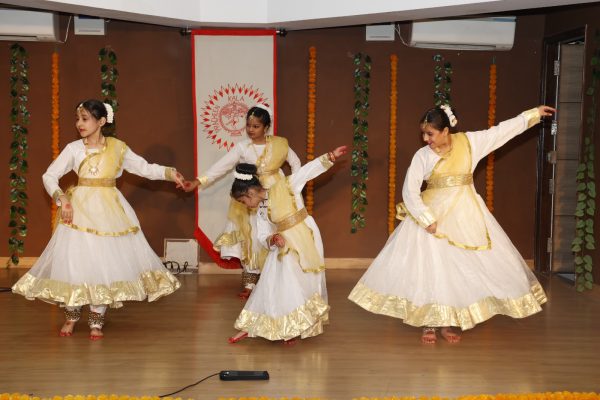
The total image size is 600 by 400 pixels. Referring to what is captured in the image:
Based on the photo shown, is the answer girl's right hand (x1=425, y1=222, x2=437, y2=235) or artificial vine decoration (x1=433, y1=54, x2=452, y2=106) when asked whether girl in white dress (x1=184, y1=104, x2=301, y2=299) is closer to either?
girl's right hand (x1=425, y1=222, x2=437, y2=235)

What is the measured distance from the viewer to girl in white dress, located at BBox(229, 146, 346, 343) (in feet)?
16.5

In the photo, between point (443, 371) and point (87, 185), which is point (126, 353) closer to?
point (87, 185)

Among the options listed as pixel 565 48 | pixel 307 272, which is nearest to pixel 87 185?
pixel 307 272

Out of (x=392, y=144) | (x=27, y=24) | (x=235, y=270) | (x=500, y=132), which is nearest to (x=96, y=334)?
(x=235, y=270)

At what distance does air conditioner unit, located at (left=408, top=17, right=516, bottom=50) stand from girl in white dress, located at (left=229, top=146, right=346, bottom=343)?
2654mm

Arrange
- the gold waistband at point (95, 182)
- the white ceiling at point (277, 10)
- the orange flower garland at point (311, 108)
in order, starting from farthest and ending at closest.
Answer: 1. the orange flower garland at point (311, 108)
2. the white ceiling at point (277, 10)
3. the gold waistband at point (95, 182)

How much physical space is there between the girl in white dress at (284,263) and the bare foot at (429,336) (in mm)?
685

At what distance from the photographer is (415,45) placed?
7.46 metres

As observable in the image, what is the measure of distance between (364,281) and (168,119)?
3.04 meters

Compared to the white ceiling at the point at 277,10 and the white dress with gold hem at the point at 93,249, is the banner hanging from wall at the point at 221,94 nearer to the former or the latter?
the white ceiling at the point at 277,10

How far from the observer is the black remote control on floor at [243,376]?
4.49 meters

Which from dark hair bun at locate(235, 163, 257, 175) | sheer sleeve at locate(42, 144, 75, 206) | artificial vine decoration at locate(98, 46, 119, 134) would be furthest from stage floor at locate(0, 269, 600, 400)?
artificial vine decoration at locate(98, 46, 119, 134)

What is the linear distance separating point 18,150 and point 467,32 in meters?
4.34

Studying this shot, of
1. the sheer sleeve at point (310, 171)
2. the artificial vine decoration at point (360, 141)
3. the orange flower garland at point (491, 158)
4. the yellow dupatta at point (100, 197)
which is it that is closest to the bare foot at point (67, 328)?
the yellow dupatta at point (100, 197)
